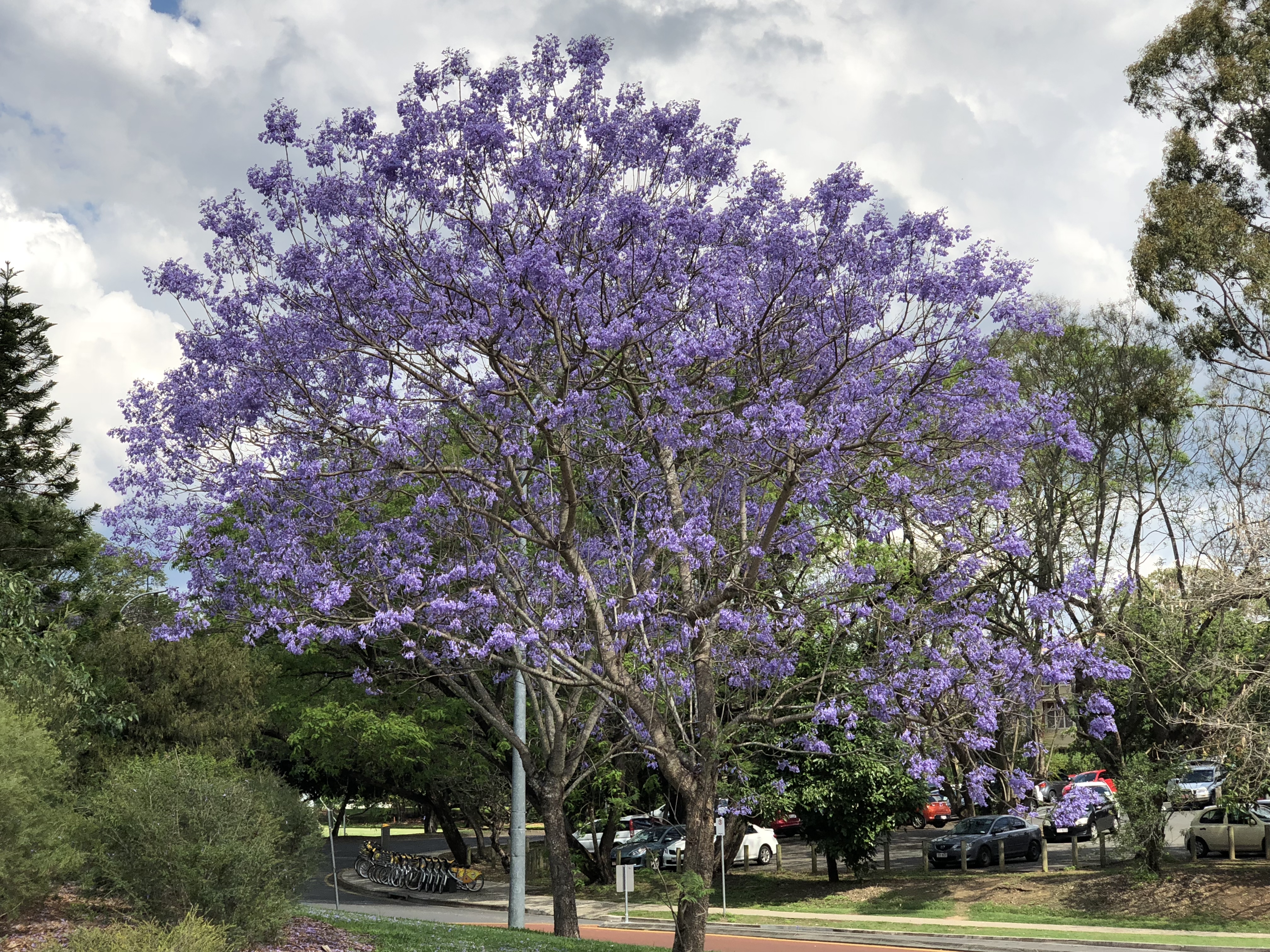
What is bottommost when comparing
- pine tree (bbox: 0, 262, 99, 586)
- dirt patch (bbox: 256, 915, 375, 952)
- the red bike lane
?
the red bike lane

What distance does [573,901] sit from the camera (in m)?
17.0

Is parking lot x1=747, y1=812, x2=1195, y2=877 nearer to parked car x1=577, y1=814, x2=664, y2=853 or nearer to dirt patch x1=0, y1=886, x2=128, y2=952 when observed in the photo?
parked car x1=577, y1=814, x2=664, y2=853

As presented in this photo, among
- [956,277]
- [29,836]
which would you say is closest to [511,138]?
[956,277]

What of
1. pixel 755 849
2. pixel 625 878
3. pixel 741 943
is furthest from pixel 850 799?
pixel 755 849

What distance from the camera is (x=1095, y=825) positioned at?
1286 inches

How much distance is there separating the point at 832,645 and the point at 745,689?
9.08 ft

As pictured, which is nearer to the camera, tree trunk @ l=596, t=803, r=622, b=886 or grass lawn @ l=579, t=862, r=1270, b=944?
grass lawn @ l=579, t=862, r=1270, b=944

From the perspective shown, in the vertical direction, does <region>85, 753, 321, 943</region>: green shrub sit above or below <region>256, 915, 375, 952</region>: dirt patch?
above

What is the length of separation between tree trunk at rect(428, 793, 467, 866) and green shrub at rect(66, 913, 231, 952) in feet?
79.1

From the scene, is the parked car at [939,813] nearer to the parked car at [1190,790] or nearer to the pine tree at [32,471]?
the parked car at [1190,790]

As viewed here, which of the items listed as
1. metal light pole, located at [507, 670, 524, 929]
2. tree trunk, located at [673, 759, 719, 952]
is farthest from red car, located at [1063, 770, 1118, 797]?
tree trunk, located at [673, 759, 719, 952]

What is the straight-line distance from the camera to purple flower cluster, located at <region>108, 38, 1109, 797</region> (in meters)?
12.1

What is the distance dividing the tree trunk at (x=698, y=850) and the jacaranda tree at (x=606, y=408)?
0.04m

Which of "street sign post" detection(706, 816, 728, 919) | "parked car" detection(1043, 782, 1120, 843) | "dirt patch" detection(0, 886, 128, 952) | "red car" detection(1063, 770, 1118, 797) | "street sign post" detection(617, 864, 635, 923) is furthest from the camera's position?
"red car" detection(1063, 770, 1118, 797)
